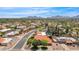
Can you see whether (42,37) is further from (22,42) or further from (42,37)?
(22,42)

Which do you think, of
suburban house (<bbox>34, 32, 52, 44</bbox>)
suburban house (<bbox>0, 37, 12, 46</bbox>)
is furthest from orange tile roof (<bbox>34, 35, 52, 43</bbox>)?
suburban house (<bbox>0, 37, 12, 46</bbox>)

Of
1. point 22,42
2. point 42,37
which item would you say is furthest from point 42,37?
point 22,42

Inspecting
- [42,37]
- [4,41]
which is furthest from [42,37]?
[4,41]

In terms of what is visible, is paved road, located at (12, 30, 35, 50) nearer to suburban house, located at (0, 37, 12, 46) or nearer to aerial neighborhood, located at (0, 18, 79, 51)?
aerial neighborhood, located at (0, 18, 79, 51)

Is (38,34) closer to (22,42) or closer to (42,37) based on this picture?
(42,37)

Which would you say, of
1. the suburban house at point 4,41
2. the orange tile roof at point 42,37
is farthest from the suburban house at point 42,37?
the suburban house at point 4,41

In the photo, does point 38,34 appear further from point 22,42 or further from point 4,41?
point 4,41

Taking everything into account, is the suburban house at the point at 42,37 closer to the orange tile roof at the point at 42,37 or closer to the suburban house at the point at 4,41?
the orange tile roof at the point at 42,37

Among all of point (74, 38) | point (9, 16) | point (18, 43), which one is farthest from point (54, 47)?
point (9, 16)

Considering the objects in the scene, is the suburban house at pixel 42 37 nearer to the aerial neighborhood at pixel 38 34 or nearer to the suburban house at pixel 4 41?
the aerial neighborhood at pixel 38 34

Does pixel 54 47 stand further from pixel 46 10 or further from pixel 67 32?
pixel 46 10
